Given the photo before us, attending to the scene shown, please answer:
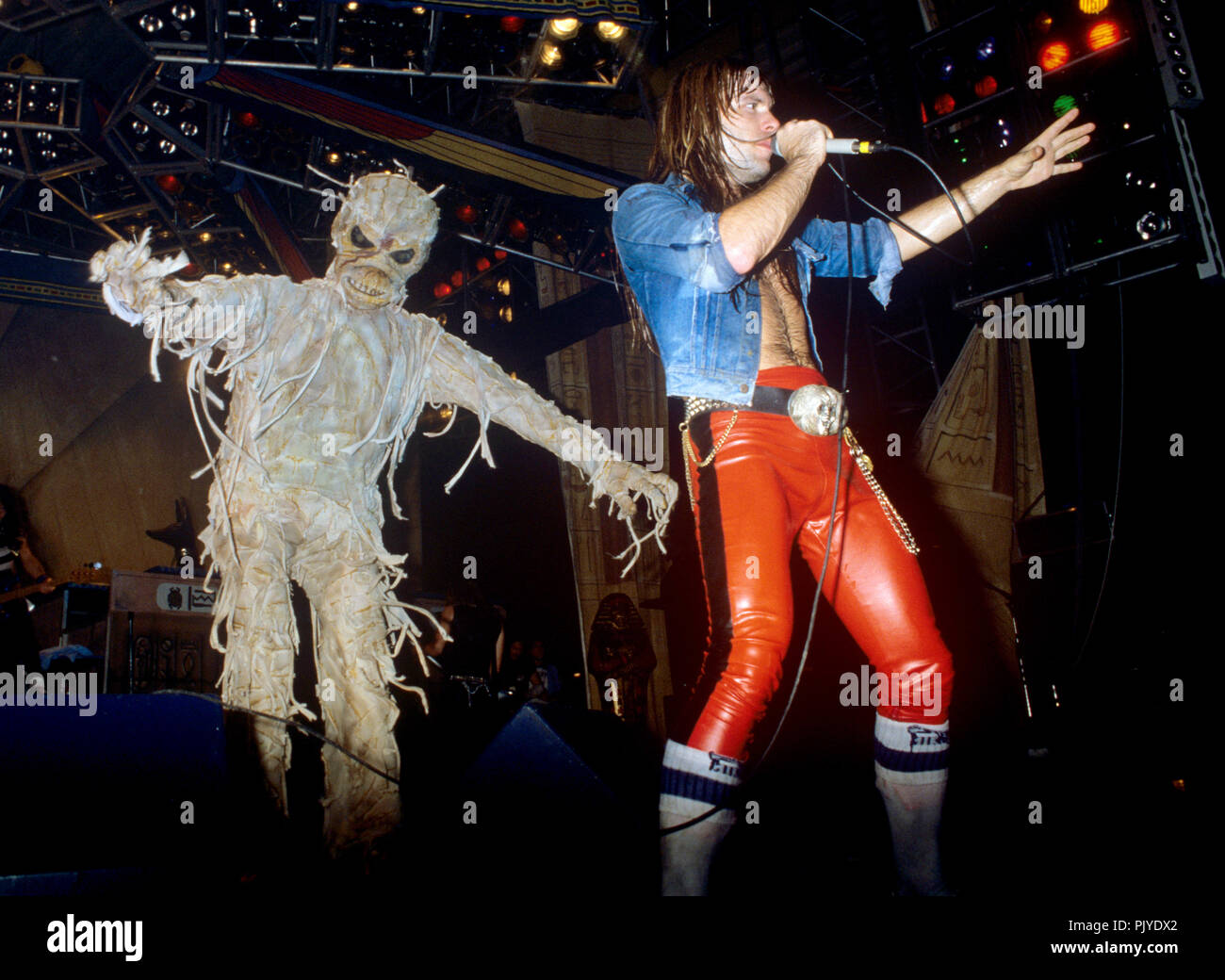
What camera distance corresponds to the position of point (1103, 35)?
12.7ft

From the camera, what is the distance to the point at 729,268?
2.05 metres

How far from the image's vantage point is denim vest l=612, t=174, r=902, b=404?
6.92 ft

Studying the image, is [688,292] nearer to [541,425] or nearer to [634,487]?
[634,487]

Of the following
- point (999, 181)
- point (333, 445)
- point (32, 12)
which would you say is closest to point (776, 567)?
point (999, 181)

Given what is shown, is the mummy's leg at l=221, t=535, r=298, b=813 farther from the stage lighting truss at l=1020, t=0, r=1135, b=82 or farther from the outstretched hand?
the stage lighting truss at l=1020, t=0, r=1135, b=82

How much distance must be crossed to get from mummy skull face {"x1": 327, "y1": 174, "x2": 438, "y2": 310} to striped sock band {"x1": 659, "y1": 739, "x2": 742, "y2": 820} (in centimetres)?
220

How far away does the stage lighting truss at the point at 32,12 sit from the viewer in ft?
19.6

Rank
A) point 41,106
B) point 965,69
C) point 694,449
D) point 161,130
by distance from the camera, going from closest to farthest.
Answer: point 694,449 → point 965,69 → point 161,130 → point 41,106

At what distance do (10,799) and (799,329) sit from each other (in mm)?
2330

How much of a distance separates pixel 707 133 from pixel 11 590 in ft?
19.4

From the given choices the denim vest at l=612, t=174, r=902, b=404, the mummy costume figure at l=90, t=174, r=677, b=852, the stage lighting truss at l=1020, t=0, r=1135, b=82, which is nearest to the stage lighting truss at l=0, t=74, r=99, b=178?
the mummy costume figure at l=90, t=174, r=677, b=852

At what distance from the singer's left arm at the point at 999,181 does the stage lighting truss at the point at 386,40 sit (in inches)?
128
